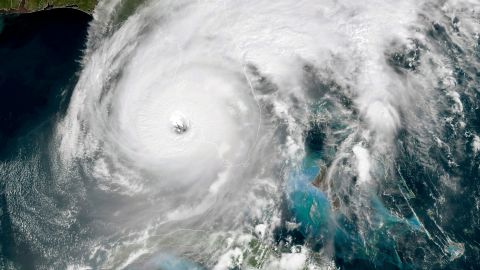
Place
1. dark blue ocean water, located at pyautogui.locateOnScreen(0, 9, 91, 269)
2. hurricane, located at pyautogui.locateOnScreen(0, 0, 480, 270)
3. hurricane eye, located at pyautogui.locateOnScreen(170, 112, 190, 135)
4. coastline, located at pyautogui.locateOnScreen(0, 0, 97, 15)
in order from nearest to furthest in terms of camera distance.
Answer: hurricane, located at pyautogui.locateOnScreen(0, 0, 480, 270) < hurricane eye, located at pyautogui.locateOnScreen(170, 112, 190, 135) < dark blue ocean water, located at pyautogui.locateOnScreen(0, 9, 91, 269) < coastline, located at pyautogui.locateOnScreen(0, 0, 97, 15)

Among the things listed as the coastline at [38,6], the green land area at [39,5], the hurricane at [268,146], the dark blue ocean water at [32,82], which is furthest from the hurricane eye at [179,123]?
the green land area at [39,5]

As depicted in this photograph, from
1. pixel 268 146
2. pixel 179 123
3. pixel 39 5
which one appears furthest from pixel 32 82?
pixel 268 146

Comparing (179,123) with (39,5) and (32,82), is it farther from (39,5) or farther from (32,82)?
(39,5)

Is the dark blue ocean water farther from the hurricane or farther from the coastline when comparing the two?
the coastline

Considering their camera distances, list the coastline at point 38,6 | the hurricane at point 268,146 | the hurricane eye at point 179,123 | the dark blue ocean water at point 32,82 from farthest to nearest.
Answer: the coastline at point 38,6 < the dark blue ocean water at point 32,82 < the hurricane eye at point 179,123 < the hurricane at point 268,146

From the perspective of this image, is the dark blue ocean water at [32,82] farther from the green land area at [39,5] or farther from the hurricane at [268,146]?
the green land area at [39,5]

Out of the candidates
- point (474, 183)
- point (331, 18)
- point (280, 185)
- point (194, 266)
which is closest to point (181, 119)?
point (280, 185)

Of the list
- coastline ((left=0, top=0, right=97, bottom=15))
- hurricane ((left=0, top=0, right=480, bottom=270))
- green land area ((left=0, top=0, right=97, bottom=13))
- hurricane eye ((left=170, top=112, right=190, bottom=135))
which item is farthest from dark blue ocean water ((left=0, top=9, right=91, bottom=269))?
hurricane eye ((left=170, top=112, right=190, bottom=135))
